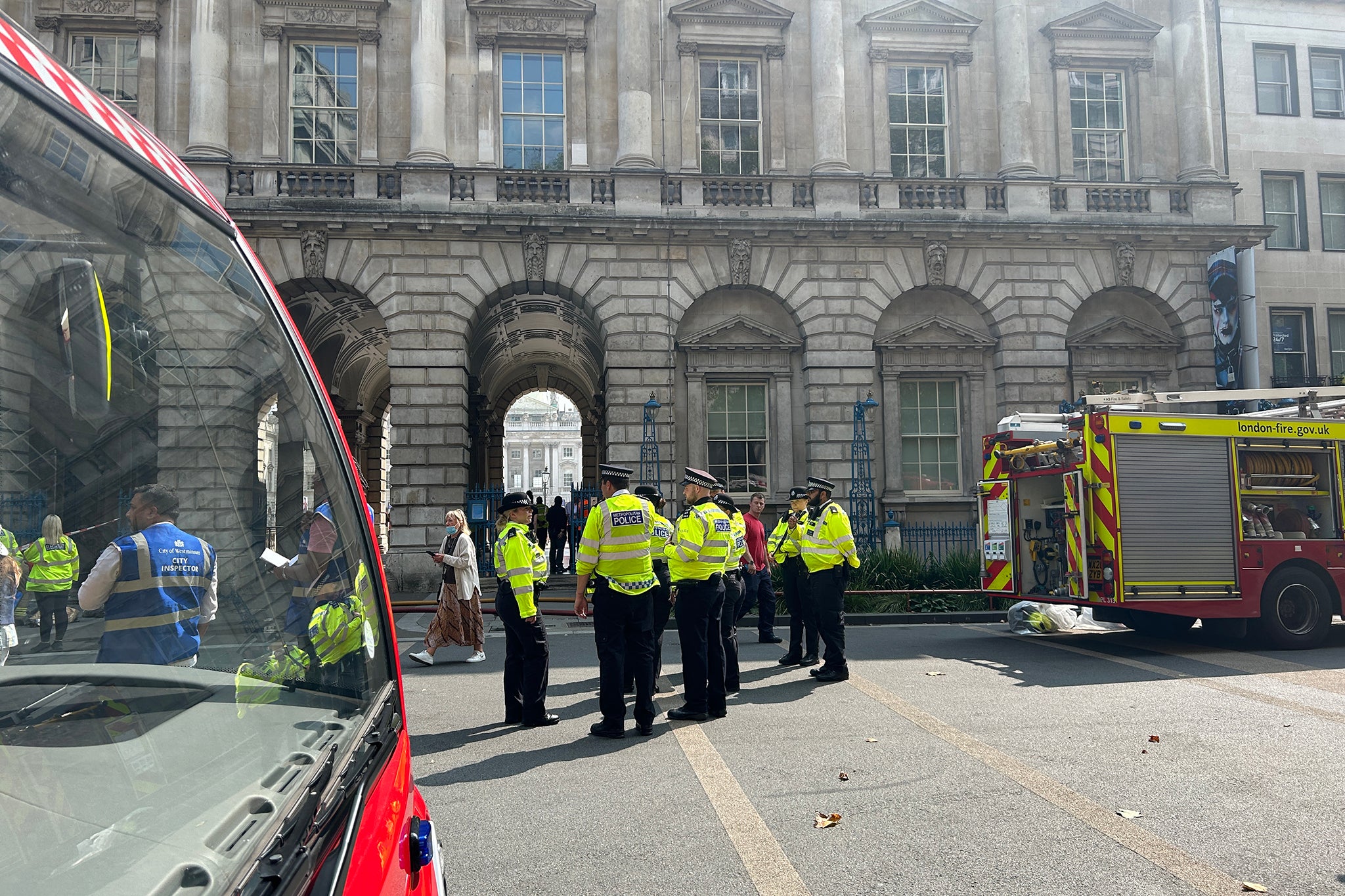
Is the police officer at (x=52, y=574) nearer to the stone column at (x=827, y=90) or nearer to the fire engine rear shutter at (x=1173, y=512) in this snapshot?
the fire engine rear shutter at (x=1173, y=512)

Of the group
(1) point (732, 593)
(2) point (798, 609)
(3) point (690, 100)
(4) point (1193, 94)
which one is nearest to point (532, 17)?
(3) point (690, 100)

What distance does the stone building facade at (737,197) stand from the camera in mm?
19141

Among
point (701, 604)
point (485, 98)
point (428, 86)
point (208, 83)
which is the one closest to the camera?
point (701, 604)

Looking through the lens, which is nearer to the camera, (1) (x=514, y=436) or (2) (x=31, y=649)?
(2) (x=31, y=649)

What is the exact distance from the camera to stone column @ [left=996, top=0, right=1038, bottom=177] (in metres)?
20.8

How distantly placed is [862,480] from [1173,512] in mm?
8791

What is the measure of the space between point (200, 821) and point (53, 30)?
23.4 metres

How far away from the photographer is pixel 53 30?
19078 mm

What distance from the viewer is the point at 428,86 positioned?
A: 19312mm

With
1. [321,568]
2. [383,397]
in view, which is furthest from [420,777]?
[383,397]

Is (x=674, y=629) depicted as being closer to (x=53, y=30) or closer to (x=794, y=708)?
(x=794, y=708)

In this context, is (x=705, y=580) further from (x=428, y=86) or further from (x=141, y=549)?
(x=428, y=86)

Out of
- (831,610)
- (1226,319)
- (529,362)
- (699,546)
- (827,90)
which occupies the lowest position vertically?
(831,610)

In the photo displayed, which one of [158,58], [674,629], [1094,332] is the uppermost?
[158,58]
